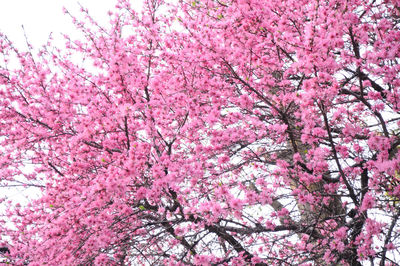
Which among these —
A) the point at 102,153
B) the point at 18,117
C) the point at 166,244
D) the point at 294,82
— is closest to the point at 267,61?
the point at 294,82

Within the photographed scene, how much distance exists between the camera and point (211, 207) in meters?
3.72

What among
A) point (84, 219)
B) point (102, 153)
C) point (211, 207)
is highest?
point (102, 153)

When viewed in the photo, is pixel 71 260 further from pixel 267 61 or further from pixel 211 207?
pixel 267 61

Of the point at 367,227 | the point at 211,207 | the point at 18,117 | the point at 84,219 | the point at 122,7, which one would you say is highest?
the point at 122,7

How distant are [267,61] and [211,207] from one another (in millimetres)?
2509

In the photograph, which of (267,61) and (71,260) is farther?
(267,61)

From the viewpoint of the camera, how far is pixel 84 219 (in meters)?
4.61

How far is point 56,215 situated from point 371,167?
471 cm

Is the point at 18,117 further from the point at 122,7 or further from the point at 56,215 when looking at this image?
the point at 122,7

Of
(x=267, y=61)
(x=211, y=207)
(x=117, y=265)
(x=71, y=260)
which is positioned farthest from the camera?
(x=117, y=265)

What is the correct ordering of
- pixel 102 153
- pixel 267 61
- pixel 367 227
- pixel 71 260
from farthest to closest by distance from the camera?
pixel 102 153 → pixel 267 61 → pixel 71 260 → pixel 367 227

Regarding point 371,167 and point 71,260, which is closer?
point 371,167

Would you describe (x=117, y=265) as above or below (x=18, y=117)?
below

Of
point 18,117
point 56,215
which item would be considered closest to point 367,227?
point 56,215
